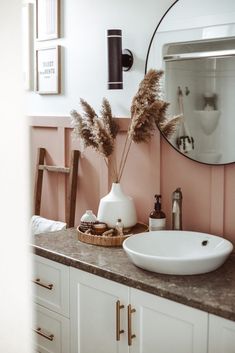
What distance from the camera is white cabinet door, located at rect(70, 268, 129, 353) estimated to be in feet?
5.64

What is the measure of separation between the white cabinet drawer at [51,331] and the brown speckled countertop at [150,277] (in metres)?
0.27

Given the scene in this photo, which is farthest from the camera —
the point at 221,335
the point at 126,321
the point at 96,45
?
the point at 96,45

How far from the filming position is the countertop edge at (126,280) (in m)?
1.40

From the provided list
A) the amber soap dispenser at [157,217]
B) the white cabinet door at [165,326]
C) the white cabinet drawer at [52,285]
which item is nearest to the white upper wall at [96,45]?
the amber soap dispenser at [157,217]

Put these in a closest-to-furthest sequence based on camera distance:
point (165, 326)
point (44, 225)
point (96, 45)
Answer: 1. point (165, 326)
2. point (96, 45)
3. point (44, 225)

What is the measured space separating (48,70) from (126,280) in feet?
4.87

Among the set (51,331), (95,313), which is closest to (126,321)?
(95,313)

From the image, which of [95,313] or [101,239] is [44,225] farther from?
[95,313]

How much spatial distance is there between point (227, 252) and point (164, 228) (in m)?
0.48

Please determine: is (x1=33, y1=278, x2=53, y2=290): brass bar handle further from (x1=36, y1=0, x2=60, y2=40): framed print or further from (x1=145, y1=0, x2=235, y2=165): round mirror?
(x1=36, y1=0, x2=60, y2=40): framed print

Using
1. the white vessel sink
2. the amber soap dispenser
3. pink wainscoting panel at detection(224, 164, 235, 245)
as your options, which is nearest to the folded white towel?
the amber soap dispenser

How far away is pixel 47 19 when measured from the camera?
2646 mm

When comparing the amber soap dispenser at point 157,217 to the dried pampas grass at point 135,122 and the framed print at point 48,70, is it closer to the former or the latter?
the dried pampas grass at point 135,122

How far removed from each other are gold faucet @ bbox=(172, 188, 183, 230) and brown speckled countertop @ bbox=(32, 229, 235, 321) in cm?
27
